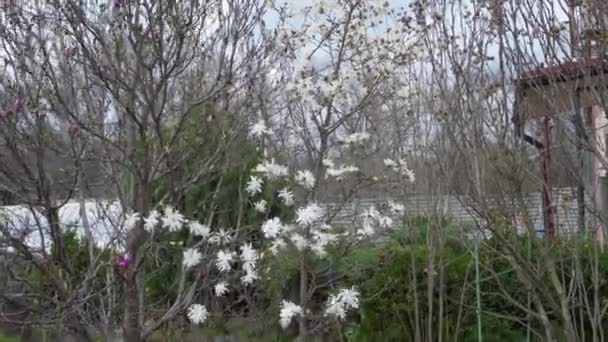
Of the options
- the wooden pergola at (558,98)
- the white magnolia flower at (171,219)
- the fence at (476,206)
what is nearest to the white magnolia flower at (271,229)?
the white magnolia flower at (171,219)

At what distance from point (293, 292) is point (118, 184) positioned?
3478 mm

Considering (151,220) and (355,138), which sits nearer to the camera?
(151,220)

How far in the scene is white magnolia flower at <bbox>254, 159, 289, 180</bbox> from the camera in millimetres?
4785

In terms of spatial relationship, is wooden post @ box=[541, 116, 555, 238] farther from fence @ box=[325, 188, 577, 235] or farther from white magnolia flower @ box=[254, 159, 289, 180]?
white magnolia flower @ box=[254, 159, 289, 180]

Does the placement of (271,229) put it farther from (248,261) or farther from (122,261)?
(122,261)

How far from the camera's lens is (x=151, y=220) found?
4035 mm

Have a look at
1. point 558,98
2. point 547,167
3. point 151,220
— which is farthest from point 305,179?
point 547,167

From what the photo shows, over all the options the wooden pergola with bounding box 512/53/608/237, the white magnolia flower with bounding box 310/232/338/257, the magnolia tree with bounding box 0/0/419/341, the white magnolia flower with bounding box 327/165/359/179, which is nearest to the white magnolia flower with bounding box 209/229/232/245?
the magnolia tree with bounding box 0/0/419/341

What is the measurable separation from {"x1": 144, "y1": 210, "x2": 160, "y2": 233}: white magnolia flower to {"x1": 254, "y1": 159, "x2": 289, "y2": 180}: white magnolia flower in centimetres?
86

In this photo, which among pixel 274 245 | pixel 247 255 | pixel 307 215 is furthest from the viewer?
pixel 274 245

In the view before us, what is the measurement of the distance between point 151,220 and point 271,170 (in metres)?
1.00

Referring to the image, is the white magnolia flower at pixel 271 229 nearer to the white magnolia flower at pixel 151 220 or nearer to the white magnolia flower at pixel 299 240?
the white magnolia flower at pixel 299 240

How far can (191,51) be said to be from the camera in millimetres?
4457

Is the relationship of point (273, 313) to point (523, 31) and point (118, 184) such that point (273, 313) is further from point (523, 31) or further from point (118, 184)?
point (523, 31)
